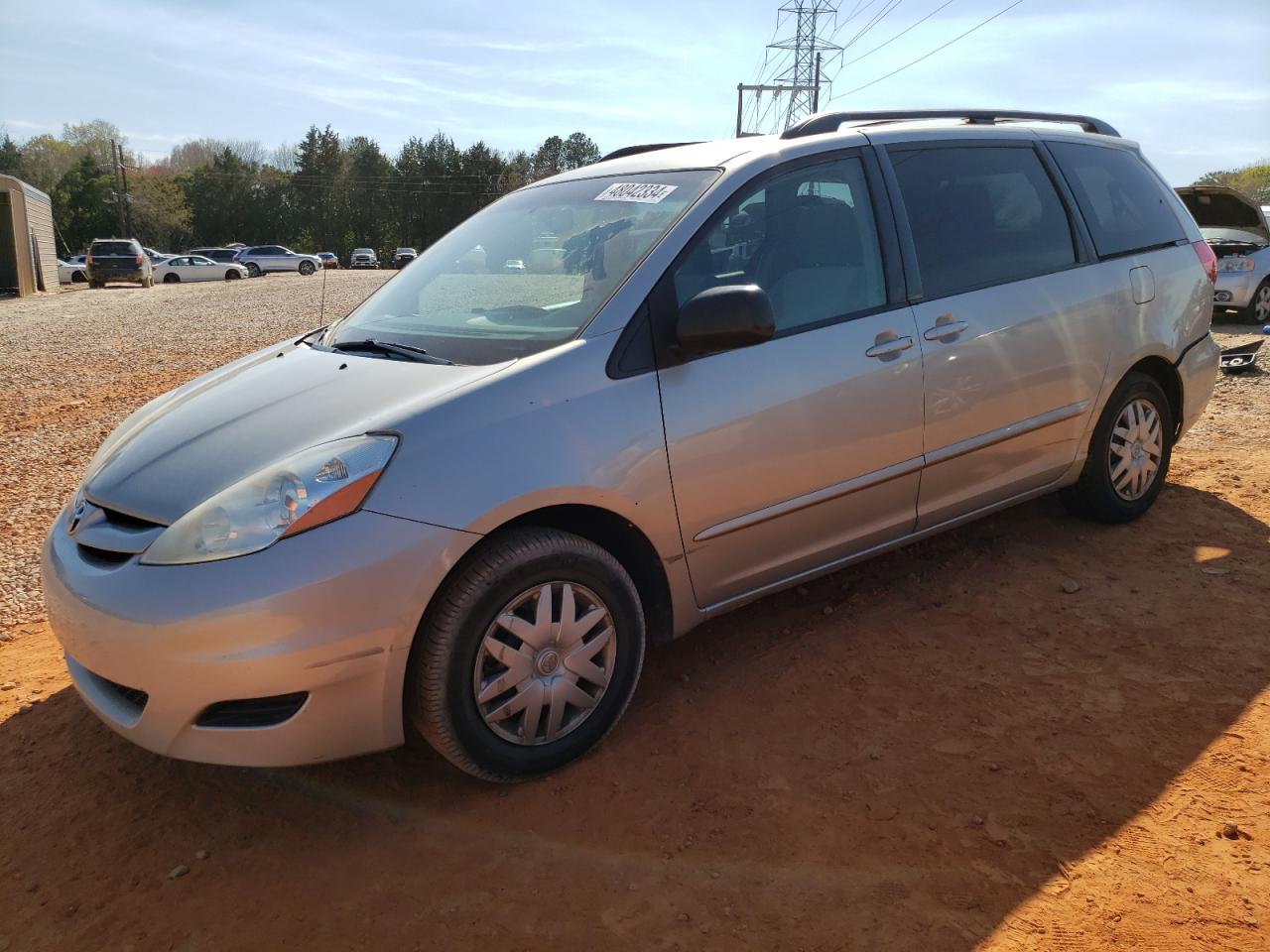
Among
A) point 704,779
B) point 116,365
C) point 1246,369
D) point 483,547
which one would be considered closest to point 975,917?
point 704,779

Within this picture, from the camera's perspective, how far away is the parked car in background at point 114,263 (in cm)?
3275

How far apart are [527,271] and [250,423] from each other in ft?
3.69

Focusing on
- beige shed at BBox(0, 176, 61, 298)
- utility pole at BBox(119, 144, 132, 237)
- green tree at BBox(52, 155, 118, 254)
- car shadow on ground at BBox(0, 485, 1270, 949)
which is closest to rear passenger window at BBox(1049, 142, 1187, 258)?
car shadow on ground at BBox(0, 485, 1270, 949)

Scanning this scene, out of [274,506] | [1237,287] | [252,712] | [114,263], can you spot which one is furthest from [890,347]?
[114,263]

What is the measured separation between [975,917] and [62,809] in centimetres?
253

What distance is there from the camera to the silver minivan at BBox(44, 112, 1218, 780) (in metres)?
2.39

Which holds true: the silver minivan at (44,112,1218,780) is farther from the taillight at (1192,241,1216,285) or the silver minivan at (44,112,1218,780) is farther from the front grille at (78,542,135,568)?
the taillight at (1192,241,1216,285)

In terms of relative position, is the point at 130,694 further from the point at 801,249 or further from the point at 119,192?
the point at 119,192

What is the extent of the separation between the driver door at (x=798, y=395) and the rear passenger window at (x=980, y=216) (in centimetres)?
21

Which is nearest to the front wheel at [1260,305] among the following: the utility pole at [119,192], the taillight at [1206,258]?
the taillight at [1206,258]

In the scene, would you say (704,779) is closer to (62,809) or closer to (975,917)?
(975,917)

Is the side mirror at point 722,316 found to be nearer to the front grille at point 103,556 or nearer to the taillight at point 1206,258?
the front grille at point 103,556

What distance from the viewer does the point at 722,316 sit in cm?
279

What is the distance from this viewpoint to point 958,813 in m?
2.55
